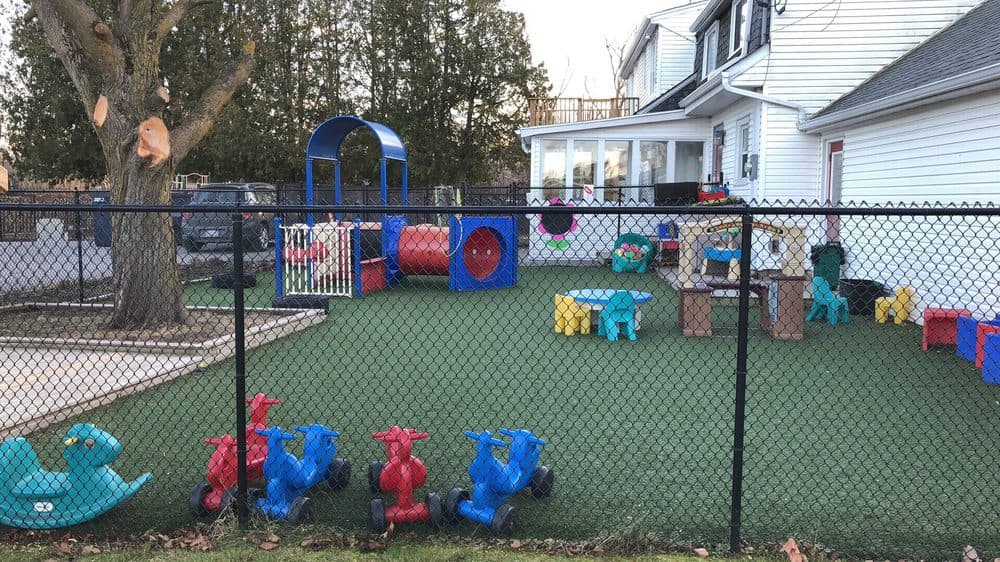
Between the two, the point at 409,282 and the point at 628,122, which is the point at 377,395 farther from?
the point at 628,122

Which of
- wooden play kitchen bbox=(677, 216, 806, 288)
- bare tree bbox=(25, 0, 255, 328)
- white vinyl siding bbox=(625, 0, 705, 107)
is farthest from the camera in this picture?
white vinyl siding bbox=(625, 0, 705, 107)

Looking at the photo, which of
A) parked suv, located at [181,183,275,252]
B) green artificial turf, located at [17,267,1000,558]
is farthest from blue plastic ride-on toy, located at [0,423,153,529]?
parked suv, located at [181,183,275,252]

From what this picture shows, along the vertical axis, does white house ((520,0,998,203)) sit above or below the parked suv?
above

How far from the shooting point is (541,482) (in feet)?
13.6

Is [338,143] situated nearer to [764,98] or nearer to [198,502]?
[764,98]

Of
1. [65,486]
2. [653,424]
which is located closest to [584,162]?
[653,424]

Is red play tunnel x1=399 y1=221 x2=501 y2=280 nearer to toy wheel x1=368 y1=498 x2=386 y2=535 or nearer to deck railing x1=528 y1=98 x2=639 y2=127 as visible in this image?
deck railing x1=528 y1=98 x2=639 y2=127

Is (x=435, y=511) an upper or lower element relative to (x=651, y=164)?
lower

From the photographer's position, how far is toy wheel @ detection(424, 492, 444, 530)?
3.78 m

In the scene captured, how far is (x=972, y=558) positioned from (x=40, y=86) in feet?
110

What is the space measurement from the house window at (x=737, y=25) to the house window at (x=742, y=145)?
1420mm

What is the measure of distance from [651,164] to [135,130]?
12.6m

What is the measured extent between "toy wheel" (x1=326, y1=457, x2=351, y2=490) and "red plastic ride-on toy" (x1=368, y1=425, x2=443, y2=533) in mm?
321

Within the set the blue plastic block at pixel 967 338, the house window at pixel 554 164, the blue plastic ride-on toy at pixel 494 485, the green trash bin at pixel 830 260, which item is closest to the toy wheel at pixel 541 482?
the blue plastic ride-on toy at pixel 494 485
